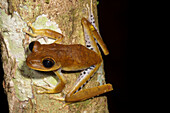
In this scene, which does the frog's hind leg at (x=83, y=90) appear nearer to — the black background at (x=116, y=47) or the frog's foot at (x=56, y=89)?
the frog's foot at (x=56, y=89)

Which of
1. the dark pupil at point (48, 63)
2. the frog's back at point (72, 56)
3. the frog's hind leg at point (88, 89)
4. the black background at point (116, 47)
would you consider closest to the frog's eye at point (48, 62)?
the dark pupil at point (48, 63)

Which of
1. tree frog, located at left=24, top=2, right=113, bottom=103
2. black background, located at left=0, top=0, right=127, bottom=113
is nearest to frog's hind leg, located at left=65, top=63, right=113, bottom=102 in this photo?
tree frog, located at left=24, top=2, right=113, bottom=103

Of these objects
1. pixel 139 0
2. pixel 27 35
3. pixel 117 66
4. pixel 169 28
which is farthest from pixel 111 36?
pixel 27 35

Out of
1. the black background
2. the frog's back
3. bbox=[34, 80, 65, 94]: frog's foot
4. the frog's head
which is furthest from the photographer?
the black background

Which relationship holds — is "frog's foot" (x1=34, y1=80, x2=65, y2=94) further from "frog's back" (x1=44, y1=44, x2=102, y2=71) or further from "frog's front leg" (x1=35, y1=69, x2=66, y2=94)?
"frog's back" (x1=44, y1=44, x2=102, y2=71)

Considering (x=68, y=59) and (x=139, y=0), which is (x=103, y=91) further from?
(x=139, y=0)

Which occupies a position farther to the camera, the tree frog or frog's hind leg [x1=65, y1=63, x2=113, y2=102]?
frog's hind leg [x1=65, y1=63, x2=113, y2=102]

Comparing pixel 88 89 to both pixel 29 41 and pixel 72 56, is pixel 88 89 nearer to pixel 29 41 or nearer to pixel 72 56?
pixel 72 56
